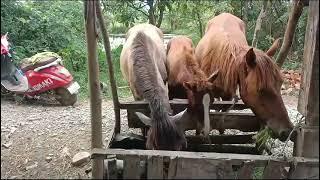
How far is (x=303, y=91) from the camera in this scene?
2816 millimetres

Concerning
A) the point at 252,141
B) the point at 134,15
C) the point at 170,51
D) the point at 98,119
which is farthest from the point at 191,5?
the point at 98,119

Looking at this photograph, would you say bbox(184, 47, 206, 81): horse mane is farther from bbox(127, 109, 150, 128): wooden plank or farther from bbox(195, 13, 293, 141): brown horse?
bbox(127, 109, 150, 128): wooden plank

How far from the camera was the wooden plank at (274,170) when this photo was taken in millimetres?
2607

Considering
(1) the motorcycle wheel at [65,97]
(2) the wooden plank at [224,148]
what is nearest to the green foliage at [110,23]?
(1) the motorcycle wheel at [65,97]

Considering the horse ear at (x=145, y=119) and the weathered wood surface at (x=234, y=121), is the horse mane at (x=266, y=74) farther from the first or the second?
the horse ear at (x=145, y=119)

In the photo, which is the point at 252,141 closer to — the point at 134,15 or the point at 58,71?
the point at 58,71

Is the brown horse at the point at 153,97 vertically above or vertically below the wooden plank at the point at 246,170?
above

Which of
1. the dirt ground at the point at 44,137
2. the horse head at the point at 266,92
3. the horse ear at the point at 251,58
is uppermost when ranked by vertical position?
the horse ear at the point at 251,58

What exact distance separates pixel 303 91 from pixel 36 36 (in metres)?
4.61

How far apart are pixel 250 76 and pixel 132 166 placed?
4.91 ft

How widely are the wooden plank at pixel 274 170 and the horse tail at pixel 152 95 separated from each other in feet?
2.64

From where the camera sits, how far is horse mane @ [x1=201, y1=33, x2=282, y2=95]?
136 inches

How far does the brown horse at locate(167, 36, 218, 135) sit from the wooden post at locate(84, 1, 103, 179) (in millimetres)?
1086

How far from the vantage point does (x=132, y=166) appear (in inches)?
104
